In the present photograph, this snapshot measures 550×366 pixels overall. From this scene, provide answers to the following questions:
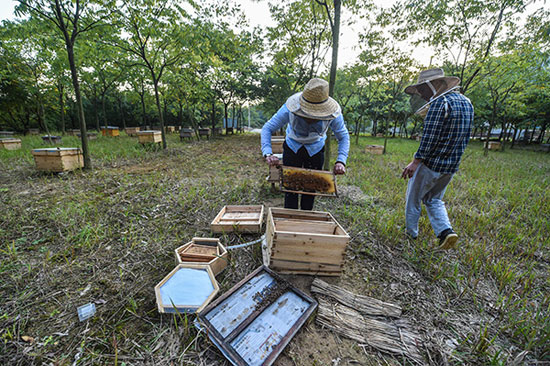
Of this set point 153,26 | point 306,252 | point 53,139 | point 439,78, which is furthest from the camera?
point 53,139

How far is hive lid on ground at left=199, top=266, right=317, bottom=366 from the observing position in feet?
4.88

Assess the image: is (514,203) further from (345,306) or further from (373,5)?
(373,5)

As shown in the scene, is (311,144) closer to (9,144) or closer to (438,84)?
(438,84)

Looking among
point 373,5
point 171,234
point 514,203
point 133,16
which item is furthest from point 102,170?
point 514,203

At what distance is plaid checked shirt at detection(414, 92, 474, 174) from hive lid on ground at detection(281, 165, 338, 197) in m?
1.13

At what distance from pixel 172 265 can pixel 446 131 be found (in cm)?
353

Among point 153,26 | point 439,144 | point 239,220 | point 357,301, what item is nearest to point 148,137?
point 153,26

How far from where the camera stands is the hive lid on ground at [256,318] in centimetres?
149

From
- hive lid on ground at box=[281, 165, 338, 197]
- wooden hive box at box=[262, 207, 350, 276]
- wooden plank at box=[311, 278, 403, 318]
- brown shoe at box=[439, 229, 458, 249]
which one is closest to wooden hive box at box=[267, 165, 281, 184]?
hive lid on ground at box=[281, 165, 338, 197]

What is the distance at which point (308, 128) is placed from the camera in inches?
103

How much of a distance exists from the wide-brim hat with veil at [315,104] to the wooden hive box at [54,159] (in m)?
6.07

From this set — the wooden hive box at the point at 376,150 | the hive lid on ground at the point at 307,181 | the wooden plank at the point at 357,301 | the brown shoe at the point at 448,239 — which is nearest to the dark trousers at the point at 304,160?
the hive lid on ground at the point at 307,181

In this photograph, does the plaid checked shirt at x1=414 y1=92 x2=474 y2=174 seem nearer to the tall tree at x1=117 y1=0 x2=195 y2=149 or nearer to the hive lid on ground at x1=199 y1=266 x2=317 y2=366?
the hive lid on ground at x1=199 y1=266 x2=317 y2=366

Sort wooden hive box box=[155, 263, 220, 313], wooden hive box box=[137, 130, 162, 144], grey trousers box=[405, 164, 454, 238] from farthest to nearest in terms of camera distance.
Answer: wooden hive box box=[137, 130, 162, 144] < grey trousers box=[405, 164, 454, 238] < wooden hive box box=[155, 263, 220, 313]
